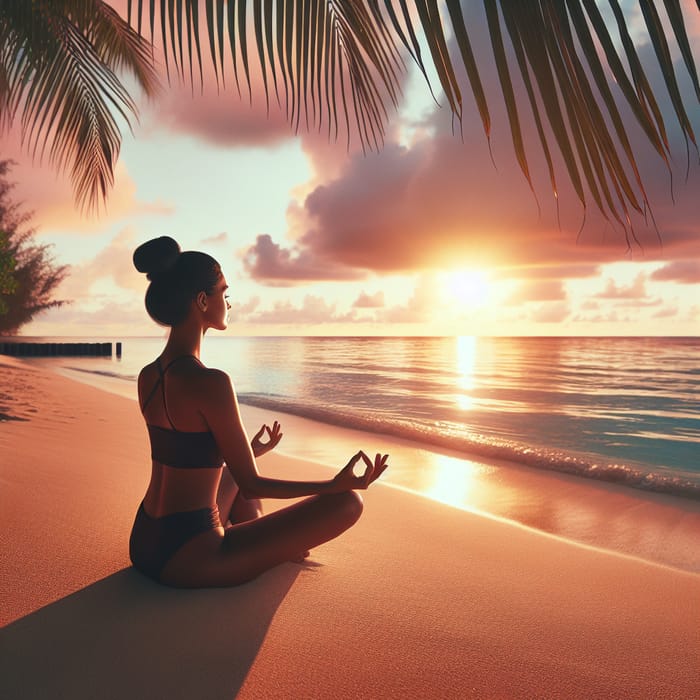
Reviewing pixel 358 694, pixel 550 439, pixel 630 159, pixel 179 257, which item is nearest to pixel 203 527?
pixel 358 694

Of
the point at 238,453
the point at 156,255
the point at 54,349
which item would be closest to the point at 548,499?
the point at 238,453

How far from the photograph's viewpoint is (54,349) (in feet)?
134

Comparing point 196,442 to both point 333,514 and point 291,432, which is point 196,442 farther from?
point 291,432

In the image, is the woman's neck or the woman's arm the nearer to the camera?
the woman's arm

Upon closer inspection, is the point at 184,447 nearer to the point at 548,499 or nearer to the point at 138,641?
the point at 138,641

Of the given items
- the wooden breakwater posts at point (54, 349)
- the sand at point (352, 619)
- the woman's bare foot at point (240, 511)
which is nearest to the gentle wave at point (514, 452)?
the sand at point (352, 619)

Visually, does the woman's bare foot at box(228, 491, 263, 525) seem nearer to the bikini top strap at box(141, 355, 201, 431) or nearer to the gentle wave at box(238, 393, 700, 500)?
the bikini top strap at box(141, 355, 201, 431)

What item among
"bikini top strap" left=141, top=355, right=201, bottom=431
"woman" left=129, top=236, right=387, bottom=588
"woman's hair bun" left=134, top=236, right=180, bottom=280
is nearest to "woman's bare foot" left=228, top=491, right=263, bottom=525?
"woman" left=129, top=236, right=387, bottom=588

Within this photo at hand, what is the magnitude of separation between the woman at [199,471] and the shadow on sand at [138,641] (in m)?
0.13

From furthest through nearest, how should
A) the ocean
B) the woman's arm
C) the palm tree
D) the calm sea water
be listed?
the calm sea water
the ocean
the woman's arm
the palm tree

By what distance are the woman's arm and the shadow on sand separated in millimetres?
529

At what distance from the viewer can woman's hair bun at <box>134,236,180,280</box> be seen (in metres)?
2.41

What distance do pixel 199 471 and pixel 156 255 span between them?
2.95 feet

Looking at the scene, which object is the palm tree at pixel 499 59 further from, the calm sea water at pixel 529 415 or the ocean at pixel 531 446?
the calm sea water at pixel 529 415
